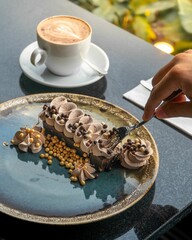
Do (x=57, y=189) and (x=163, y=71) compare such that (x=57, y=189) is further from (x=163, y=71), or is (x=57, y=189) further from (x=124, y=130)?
(x=163, y=71)

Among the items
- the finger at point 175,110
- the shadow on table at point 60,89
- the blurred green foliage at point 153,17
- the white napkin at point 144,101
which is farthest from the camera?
the blurred green foliage at point 153,17

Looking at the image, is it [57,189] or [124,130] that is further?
[124,130]

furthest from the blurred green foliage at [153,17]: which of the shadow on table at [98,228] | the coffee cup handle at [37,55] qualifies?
the shadow on table at [98,228]

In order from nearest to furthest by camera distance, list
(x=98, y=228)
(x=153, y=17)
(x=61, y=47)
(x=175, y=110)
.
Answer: (x=98, y=228)
(x=175, y=110)
(x=61, y=47)
(x=153, y=17)

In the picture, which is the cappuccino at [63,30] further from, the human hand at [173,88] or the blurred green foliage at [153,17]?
the blurred green foliage at [153,17]

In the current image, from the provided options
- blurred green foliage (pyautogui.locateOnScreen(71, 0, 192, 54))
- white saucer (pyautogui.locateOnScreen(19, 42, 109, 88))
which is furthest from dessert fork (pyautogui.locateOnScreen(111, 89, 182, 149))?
blurred green foliage (pyautogui.locateOnScreen(71, 0, 192, 54))

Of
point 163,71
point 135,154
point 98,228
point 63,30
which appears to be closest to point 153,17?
point 63,30

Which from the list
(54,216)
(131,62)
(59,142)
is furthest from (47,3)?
(54,216)
